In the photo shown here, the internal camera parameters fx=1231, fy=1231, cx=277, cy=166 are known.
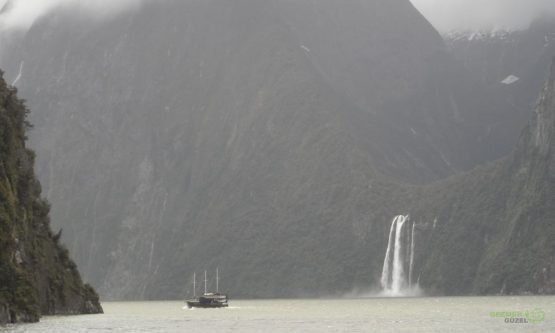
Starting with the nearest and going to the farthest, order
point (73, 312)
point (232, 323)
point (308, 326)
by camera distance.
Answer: point (308, 326) → point (232, 323) → point (73, 312)

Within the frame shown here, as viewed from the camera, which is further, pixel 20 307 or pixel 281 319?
pixel 281 319

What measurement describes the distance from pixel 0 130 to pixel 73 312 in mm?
30460

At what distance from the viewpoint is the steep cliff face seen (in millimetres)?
104688

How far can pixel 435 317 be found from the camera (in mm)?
128375

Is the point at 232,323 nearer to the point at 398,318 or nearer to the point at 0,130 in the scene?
the point at 398,318

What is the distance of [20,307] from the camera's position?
107m

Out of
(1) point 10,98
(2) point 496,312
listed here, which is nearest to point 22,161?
(1) point 10,98

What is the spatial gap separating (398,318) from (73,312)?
37.6 m

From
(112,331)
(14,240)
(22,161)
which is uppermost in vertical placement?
(22,161)

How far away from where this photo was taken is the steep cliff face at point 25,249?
343ft

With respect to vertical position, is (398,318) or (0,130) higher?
(0,130)

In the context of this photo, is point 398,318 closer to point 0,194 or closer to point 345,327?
point 345,327

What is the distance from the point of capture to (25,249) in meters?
116

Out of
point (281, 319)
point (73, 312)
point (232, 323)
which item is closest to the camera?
point (232, 323)
